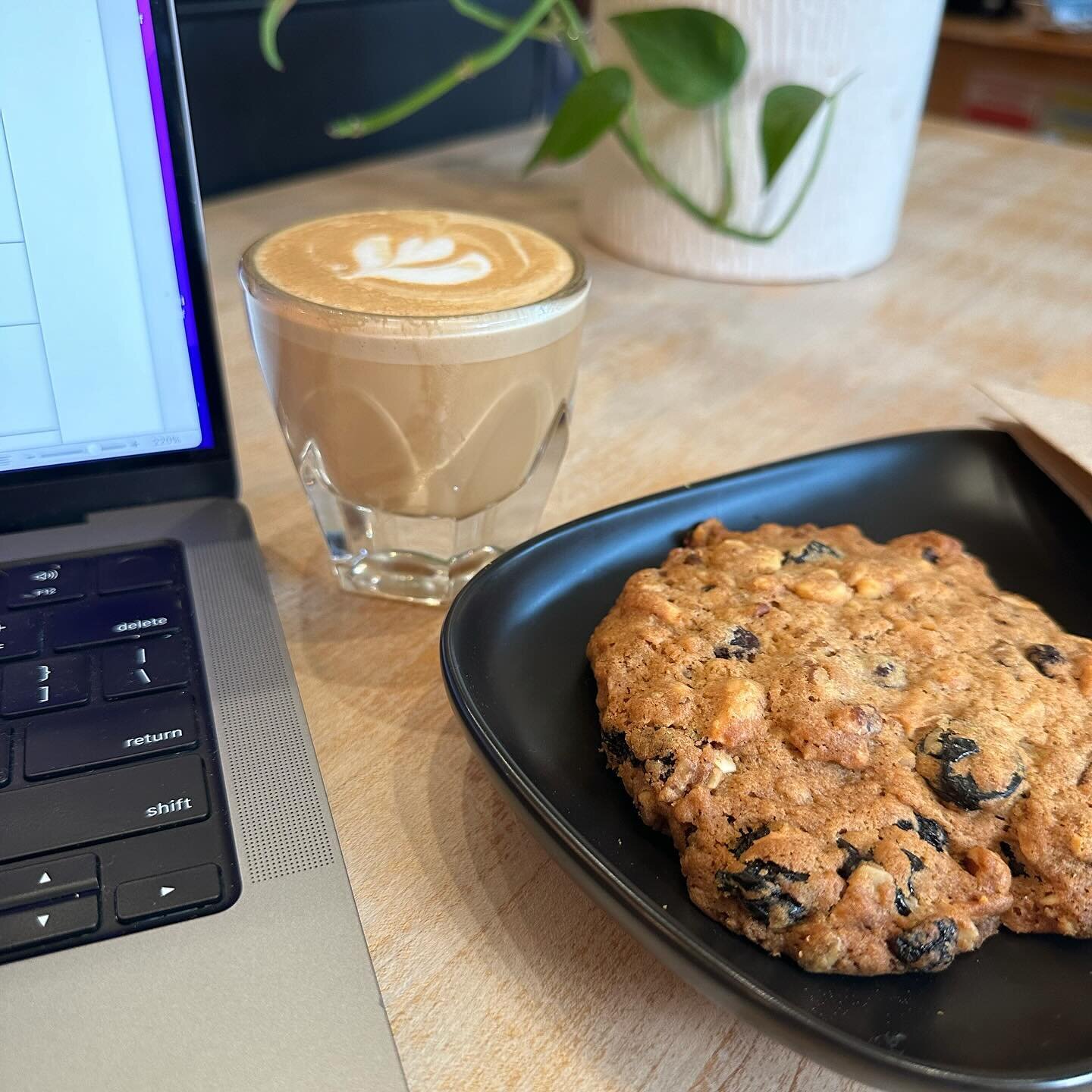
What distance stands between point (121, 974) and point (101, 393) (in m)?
0.27

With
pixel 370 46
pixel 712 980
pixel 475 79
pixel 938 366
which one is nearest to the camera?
pixel 712 980

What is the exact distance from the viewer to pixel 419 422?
46cm

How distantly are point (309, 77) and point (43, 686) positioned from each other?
1.09 metres

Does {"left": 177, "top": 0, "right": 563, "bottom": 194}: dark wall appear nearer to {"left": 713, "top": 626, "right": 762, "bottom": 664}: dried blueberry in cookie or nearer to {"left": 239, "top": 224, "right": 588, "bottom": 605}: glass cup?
{"left": 239, "top": 224, "right": 588, "bottom": 605}: glass cup

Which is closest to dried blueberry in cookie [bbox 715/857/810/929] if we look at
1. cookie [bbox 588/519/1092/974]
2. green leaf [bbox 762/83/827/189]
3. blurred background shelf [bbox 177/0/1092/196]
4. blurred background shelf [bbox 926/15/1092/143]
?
cookie [bbox 588/519/1092/974]

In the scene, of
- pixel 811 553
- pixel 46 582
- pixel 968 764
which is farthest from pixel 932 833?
pixel 46 582

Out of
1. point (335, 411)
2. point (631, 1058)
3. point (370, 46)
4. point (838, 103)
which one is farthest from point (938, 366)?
point (370, 46)

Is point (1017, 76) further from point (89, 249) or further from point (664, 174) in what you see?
point (89, 249)

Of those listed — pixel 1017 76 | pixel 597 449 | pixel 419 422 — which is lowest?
pixel 1017 76

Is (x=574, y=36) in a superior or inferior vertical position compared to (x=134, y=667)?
superior

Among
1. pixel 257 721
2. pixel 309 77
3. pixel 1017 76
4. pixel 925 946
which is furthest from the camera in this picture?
pixel 1017 76

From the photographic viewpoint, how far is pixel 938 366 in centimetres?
82

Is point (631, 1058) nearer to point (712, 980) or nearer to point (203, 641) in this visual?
point (712, 980)

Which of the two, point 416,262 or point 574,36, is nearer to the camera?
point 416,262
